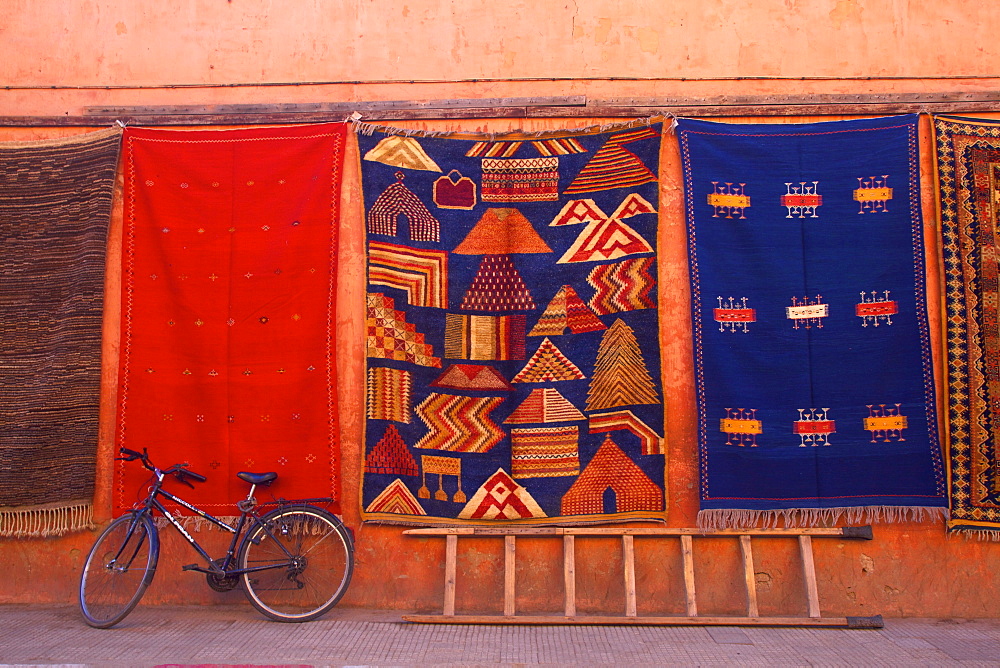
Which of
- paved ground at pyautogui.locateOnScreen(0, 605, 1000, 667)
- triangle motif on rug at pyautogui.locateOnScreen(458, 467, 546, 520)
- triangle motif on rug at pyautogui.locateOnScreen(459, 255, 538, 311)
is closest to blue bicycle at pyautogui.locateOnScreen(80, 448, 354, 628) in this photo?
paved ground at pyautogui.locateOnScreen(0, 605, 1000, 667)

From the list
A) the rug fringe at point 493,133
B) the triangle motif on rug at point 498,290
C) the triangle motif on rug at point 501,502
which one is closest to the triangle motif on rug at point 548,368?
the triangle motif on rug at point 498,290

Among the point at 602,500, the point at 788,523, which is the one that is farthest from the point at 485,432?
the point at 788,523

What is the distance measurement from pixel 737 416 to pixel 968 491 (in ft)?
3.94

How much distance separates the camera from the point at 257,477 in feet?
12.1

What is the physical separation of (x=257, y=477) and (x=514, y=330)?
4.85 ft

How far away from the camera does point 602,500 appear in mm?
3848

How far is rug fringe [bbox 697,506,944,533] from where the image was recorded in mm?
3820

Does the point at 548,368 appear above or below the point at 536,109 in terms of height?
below

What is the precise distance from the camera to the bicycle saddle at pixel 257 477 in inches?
144

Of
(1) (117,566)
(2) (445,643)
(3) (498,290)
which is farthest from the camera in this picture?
(3) (498,290)

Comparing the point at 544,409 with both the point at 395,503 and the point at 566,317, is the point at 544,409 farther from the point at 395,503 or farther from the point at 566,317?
the point at 395,503

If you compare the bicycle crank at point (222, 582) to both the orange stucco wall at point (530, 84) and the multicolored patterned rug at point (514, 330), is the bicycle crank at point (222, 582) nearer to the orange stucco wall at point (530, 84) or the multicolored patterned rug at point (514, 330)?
the orange stucco wall at point (530, 84)

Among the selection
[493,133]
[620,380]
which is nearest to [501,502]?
[620,380]

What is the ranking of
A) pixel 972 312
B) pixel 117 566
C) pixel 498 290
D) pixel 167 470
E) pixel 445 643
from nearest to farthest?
pixel 445 643 < pixel 117 566 < pixel 167 470 < pixel 972 312 < pixel 498 290
